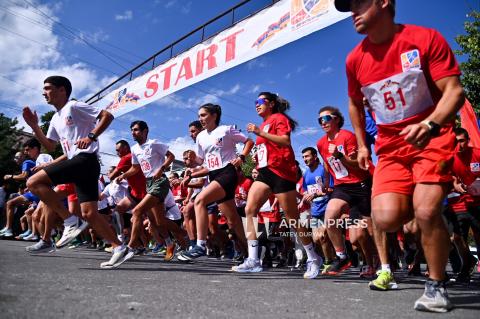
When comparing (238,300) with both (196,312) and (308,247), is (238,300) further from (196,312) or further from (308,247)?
(308,247)

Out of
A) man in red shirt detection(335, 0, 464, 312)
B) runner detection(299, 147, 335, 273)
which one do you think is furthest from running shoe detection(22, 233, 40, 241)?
man in red shirt detection(335, 0, 464, 312)

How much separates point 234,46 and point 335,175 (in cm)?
611

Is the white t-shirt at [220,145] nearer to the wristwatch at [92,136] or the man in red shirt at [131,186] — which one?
the wristwatch at [92,136]

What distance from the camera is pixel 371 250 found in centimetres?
500

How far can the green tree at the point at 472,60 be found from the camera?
12245 millimetres

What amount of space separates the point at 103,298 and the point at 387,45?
2325mm

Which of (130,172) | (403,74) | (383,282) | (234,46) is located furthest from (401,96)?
(234,46)

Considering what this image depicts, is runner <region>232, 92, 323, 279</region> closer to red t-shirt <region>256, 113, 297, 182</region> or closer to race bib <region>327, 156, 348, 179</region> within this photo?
red t-shirt <region>256, 113, 297, 182</region>

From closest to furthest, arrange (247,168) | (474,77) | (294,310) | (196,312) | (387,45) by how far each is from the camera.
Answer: (196,312) < (294,310) < (387,45) < (474,77) < (247,168)

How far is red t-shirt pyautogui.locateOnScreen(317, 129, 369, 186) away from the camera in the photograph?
4.72 meters

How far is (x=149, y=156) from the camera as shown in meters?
6.57

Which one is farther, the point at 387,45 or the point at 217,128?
the point at 217,128

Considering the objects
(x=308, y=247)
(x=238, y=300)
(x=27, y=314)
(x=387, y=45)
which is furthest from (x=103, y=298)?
(x=308, y=247)

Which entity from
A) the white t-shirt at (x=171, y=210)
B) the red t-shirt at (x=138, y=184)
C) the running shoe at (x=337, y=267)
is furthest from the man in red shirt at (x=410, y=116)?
→ the white t-shirt at (x=171, y=210)
